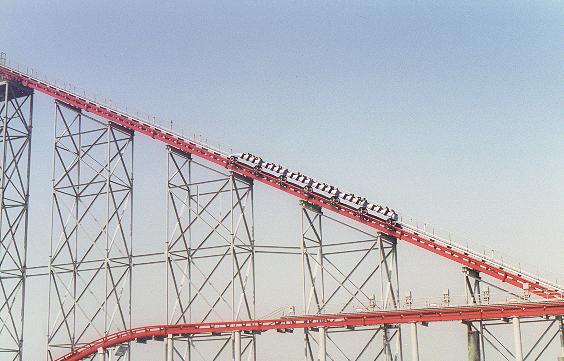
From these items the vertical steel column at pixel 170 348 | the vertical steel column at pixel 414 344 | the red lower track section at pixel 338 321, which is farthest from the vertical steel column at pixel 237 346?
the vertical steel column at pixel 414 344

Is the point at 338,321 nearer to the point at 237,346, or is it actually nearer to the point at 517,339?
the point at 237,346

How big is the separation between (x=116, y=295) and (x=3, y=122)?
16.5m

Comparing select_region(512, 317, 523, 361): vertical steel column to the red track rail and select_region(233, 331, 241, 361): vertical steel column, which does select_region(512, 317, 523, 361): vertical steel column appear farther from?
select_region(233, 331, 241, 361): vertical steel column

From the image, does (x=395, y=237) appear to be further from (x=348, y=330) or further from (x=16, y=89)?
(x=16, y=89)

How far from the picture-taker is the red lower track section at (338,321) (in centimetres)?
4169

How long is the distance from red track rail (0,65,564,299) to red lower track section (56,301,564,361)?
2.63 m

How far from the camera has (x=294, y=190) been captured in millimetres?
53156

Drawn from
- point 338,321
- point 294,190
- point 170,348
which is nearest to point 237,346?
point 170,348

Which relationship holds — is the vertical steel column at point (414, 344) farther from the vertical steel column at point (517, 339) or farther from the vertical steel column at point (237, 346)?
the vertical steel column at point (237, 346)

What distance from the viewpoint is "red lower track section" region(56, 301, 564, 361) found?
41.7 m

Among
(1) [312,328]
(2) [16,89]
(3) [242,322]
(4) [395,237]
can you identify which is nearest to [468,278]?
(4) [395,237]

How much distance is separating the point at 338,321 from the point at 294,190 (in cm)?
965

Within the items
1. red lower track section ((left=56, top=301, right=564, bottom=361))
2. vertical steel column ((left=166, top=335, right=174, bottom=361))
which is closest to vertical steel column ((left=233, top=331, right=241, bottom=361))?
red lower track section ((left=56, top=301, right=564, bottom=361))

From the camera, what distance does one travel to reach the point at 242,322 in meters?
50.2
